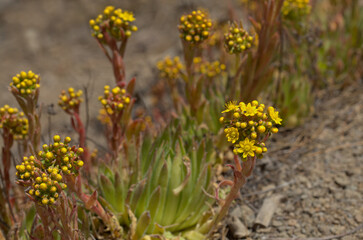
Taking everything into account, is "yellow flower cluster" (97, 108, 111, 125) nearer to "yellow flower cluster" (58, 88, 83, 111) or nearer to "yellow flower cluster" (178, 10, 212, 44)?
"yellow flower cluster" (58, 88, 83, 111)

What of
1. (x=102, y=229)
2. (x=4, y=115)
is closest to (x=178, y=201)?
(x=102, y=229)

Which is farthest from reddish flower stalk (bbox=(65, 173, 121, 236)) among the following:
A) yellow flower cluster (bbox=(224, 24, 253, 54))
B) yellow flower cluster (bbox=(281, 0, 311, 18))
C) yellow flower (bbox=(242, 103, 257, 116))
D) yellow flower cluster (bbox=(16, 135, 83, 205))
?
yellow flower cluster (bbox=(281, 0, 311, 18))

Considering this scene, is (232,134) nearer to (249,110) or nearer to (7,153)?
(249,110)

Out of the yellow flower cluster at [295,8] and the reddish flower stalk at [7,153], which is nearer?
the reddish flower stalk at [7,153]

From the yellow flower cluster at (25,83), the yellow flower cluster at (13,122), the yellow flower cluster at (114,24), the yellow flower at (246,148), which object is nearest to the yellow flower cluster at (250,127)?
the yellow flower at (246,148)

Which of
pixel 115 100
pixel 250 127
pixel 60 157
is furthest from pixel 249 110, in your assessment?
pixel 115 100

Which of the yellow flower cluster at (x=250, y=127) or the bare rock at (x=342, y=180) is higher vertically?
the yellow flower cluster at (x=250, y=127)

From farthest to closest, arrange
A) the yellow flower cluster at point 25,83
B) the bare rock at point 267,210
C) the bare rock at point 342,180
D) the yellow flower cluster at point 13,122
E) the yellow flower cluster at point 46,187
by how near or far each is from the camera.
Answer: the bare rock at point 342,180 < the bare rock at point 267,210 < the yellow flower cluster at point 13,122 < the yellow flower cluster at point 25,83 < the yellow flower cluster at point 46,187

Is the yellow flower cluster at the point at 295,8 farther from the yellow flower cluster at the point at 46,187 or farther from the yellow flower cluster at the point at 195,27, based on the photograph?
the yellow flower cluster at the point at 46,187
